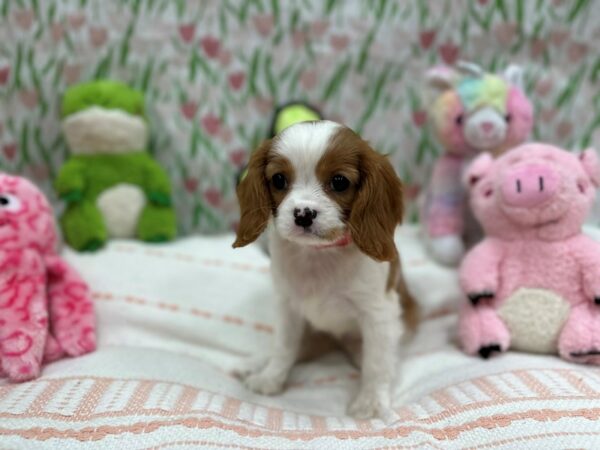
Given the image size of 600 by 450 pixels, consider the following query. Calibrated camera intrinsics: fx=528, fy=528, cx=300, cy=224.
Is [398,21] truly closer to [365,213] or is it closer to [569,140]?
[569,140]

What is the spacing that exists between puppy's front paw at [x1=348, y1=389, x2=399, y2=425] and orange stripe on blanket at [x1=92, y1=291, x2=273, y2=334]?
1.50 ft

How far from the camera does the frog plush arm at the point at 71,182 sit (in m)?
2.04

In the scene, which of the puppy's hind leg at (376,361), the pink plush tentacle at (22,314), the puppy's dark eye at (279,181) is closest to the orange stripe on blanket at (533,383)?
the puppy's hind leg at (376,361)

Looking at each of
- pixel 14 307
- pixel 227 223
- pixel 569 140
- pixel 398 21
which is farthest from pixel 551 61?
pixel 14 307

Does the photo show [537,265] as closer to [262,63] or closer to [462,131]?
[462,131]

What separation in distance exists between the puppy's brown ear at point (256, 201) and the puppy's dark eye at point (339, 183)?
168 millimetres

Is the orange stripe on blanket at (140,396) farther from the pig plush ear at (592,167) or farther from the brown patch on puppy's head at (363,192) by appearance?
the pig plush ear at (592,167)

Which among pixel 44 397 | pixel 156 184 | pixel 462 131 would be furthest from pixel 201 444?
pixel 462 131

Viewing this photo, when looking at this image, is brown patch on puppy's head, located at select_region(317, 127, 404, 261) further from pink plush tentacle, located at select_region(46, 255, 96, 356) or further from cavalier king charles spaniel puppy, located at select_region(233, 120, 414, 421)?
pink plush tentacle, located at select_region(46, 255, 96, 356)

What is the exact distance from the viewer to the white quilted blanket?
1.14 m

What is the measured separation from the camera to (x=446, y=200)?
6.56ft

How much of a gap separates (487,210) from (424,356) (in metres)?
0.50

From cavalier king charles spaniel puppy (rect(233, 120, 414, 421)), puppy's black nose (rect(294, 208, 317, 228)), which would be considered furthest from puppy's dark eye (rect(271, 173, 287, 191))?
puppy's black nose (rect(294, 208, 317, 228))

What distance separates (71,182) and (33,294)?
2.02ft
